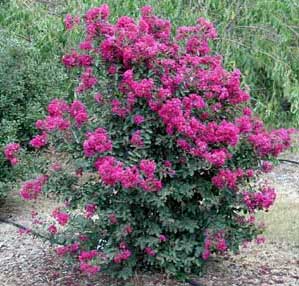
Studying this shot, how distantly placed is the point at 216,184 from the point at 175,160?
0.28 m

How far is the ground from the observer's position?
15.1ft

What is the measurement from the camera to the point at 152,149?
13.8ft

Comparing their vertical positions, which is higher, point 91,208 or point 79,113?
point 79,113

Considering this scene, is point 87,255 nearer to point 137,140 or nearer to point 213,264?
point 137,140

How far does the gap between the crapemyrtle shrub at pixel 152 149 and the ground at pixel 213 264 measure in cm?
21

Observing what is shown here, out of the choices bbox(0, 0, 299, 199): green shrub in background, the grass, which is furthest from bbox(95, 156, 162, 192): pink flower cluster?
bbox(0, 0, 299, 199): green shrub in background

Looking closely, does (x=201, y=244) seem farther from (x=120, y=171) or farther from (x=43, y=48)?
(x=43, y=48)

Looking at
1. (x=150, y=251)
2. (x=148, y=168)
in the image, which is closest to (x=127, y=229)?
(x=150, y=251)

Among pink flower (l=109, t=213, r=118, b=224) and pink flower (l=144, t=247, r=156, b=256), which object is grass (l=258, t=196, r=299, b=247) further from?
pink flower (l=109, t=213, r=118, b=224)

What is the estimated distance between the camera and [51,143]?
4.36 metres

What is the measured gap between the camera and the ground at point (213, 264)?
4613 mm

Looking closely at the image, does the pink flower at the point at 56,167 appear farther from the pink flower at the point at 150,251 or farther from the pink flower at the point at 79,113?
the pink flower at the point at 150,251

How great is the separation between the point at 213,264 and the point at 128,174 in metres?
1.38

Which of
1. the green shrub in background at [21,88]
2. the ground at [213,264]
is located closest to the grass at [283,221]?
the ground at [213,264]
